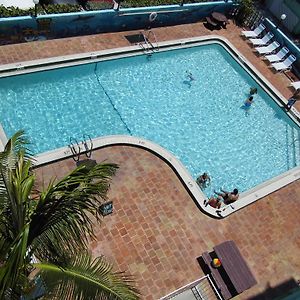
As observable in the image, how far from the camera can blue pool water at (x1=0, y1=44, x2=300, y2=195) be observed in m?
18.4

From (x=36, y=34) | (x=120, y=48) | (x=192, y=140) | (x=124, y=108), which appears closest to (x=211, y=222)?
(x=192, y=140)

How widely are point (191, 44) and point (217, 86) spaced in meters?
3.42

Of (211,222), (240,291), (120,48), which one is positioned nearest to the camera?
(240,291)

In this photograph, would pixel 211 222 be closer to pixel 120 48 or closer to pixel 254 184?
pixel 254 184

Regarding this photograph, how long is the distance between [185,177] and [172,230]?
107 inches

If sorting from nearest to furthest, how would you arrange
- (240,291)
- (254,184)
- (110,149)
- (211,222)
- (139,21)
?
(240,291), (211,222), (110,149), (254,184), (139,21)

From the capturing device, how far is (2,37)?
19.6 metres

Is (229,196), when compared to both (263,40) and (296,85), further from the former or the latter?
(263,40)

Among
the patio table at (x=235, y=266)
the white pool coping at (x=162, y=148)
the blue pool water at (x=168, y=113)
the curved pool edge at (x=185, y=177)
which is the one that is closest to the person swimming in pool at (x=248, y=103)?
the blue pool water at (x=168, y=113)

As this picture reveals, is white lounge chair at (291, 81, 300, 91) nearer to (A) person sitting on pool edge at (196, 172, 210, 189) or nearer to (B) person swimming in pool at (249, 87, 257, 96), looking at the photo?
(B) person swimming in pool at (249, 87, 257, 96)

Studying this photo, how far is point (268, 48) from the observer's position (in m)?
25.0

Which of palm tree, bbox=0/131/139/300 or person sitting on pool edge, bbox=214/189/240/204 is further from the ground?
person sitting on pool edge, bbox=214/189/240/204

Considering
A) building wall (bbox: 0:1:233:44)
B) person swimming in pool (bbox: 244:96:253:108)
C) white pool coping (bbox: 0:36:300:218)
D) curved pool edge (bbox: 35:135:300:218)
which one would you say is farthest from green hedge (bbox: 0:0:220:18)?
curved pool edge (bbox: 35:135:300:218)

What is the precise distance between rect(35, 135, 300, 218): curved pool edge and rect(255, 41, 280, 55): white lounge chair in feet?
32.0
